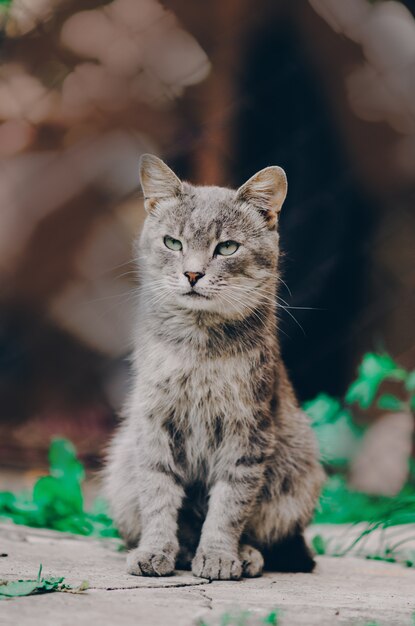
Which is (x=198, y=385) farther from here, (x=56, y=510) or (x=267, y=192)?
(x=56, y=510)

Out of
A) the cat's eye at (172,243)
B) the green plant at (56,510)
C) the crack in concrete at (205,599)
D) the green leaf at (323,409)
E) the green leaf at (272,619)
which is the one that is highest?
the cat's eye at (172,243)

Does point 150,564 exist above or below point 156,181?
below

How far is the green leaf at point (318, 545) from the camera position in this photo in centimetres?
262

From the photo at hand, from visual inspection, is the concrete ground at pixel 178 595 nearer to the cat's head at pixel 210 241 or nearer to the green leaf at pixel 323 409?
the cat's head at pixel 210 241

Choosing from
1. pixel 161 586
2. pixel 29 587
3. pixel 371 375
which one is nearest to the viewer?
pixel 29 587

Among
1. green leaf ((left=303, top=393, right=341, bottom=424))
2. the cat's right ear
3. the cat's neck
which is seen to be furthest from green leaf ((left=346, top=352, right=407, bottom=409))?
the cat's right ear

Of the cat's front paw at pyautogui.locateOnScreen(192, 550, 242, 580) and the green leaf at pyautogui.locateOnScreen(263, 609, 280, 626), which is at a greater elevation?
the green leaf at pyautogui.locateOnScreen(263, 609, 280, 626)

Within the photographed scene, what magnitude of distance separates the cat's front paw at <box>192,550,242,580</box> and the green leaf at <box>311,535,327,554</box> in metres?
0.84

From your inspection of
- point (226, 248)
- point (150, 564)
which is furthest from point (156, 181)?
point (150, 564)

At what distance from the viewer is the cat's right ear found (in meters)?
2.13

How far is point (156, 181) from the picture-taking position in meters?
2.16

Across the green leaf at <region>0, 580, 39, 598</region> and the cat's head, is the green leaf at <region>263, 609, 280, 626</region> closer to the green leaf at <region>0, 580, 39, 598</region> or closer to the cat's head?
the green leaf at <region>0, 580, 39, 598</region>

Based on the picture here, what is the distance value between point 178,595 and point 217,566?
0.92 feet

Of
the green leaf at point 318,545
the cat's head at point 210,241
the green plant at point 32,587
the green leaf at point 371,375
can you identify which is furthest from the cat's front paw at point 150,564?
the green leaf at point 371,375
